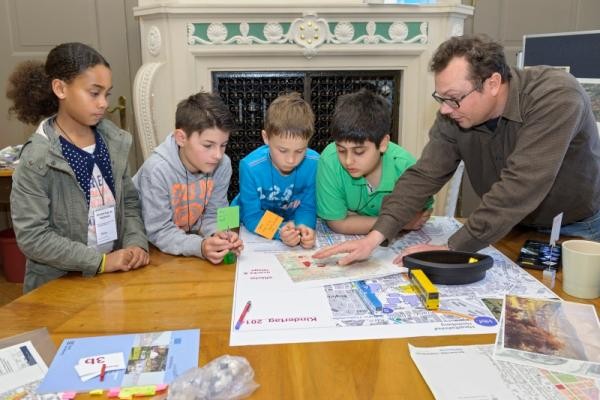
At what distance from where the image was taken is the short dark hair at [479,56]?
4.36 feet

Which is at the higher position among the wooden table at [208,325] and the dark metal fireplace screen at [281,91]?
the dark metal fireplace screen at [281,91]

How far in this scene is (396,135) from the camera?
3.57m

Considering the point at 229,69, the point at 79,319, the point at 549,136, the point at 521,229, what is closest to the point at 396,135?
the point at 229,69

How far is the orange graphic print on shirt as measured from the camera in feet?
5.06

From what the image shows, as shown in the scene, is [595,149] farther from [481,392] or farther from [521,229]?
[481,392]

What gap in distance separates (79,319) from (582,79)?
2627 mm

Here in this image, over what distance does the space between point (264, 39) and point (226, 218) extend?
2.16 metres

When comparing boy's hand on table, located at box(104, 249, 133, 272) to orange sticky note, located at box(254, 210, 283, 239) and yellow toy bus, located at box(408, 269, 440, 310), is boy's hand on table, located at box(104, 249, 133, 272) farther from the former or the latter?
yellow toy bus, located at box(408, 269, 440, 310)

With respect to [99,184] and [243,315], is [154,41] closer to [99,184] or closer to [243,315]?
[99,184]

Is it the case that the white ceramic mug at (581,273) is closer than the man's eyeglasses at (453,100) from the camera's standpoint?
Yes

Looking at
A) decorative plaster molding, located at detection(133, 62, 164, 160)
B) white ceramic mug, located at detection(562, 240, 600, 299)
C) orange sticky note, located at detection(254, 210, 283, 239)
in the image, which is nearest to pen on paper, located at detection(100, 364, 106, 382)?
orange sticky note, located at detection(254, 210, 283, 239)

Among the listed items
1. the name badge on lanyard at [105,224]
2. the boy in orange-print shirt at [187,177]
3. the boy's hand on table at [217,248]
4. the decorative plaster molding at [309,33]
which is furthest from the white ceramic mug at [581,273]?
the decorative plaster molding at [309,33]

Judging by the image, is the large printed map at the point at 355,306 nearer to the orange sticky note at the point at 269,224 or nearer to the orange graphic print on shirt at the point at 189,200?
the orange sticky note at the point at 269,224

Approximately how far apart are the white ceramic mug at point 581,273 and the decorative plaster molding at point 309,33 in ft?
7.97
